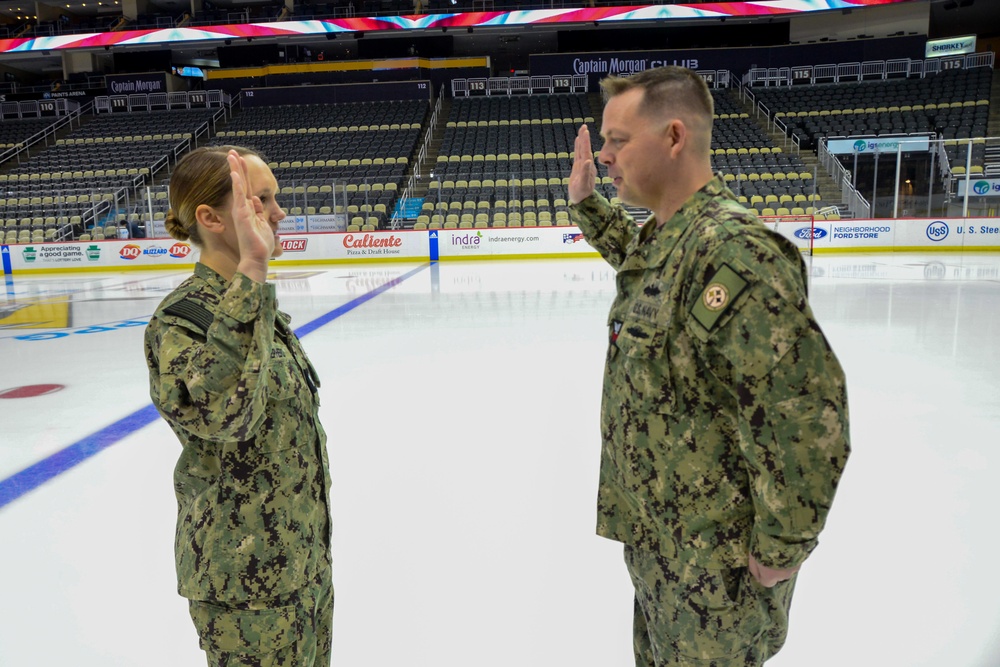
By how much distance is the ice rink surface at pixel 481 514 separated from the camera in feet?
6.75

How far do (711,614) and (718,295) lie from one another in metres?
0.54

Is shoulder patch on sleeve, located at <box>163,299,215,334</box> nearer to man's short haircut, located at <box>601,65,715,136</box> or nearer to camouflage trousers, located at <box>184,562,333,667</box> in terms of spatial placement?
camouflage trousers, located at <box>184,562,333,667</box>

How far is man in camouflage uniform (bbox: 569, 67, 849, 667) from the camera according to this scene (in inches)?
40.9

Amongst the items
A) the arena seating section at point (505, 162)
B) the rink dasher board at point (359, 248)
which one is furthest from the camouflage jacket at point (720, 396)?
the arena seating section at point (505, 162)

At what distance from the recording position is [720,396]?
115 centimetres

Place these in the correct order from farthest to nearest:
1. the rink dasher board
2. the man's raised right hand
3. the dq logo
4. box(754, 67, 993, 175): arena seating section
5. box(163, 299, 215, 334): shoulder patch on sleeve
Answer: box(754, 67, 993, 175): arena seating section < the rink dasher board < the dq logo < the man's raised right hand < box(163, 299, 215, 334): shoulder patch on sleeve

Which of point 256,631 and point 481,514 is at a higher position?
point 256,631

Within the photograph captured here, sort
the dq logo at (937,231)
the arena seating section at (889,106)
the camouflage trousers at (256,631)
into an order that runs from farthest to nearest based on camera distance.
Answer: the arena seating section at (889,106) → the dq logo at (937,231) → the camouflage trousers at (256,631)

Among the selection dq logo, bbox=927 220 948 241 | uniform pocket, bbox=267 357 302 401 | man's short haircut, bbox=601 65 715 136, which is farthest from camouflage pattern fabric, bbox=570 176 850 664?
dq logo, bbox=927 220 948 241

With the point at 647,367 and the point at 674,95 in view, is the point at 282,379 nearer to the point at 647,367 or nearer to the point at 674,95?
the point at 647,367

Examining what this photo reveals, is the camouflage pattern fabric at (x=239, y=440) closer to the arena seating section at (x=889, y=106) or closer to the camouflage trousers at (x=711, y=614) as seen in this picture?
the camouflage trousers at (x=711, y=614)

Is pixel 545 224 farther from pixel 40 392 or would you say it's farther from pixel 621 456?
pixel 621 456

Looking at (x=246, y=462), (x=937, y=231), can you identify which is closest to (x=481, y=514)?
(x=246, y=462)

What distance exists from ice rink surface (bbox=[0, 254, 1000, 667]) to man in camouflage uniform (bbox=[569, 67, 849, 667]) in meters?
0.87
